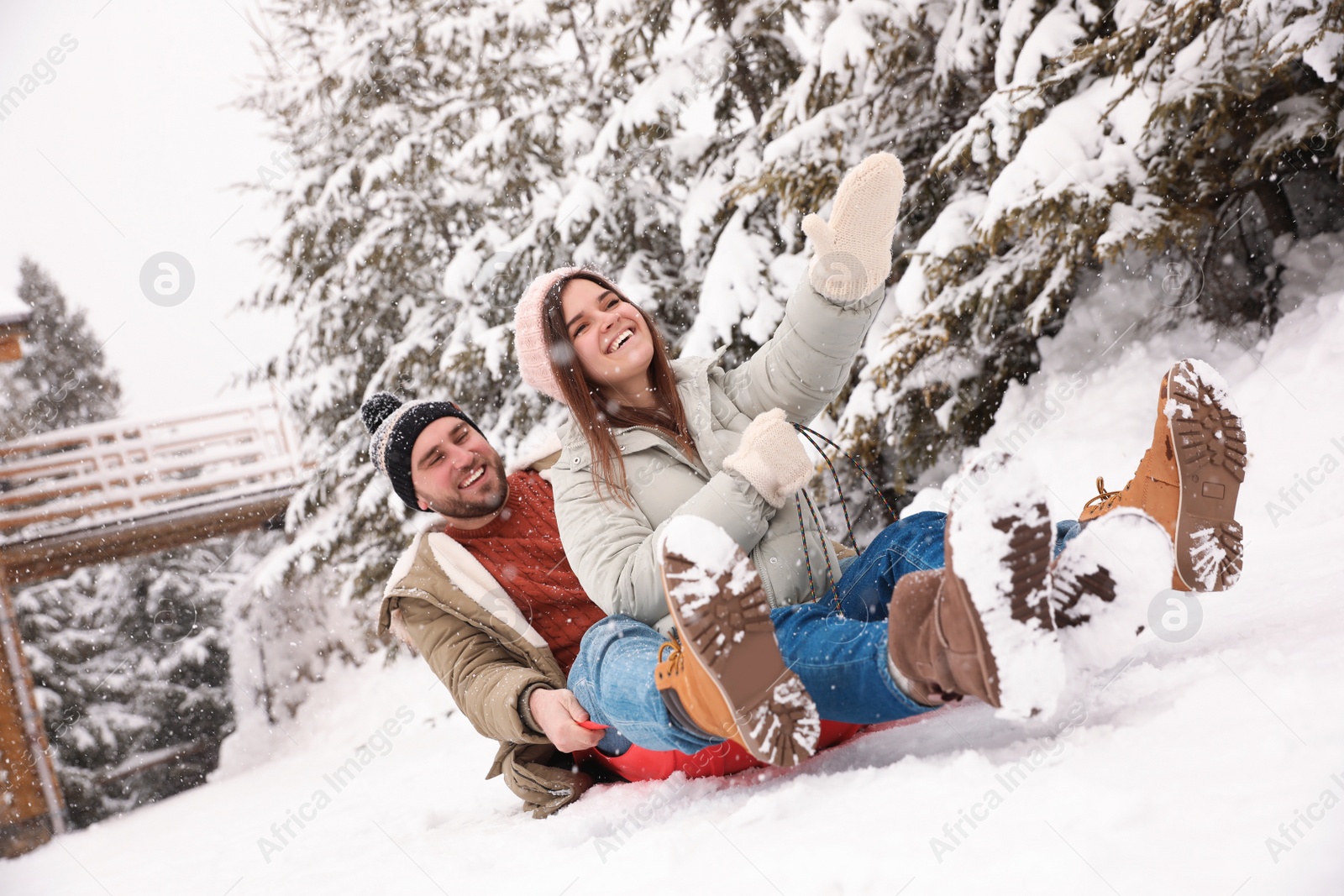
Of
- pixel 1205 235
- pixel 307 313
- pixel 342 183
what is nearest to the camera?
pixel 1205 235

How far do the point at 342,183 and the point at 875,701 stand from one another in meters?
5.62

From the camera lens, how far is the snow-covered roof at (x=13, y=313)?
268 inches

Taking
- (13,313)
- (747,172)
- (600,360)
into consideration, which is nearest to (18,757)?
(13,313)

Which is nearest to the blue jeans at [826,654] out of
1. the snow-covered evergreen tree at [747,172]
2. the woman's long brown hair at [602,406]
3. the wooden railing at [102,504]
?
the woman's long brown hair at [602,406]

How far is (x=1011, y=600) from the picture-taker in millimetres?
1023

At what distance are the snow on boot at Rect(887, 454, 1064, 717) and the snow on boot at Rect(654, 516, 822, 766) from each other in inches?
9.6

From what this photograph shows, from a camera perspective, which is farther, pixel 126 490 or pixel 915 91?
pixel 126 490

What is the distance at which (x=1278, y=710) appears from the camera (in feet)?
3.52

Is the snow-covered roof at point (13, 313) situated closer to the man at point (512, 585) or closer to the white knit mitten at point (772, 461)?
the man at point (512, 585)

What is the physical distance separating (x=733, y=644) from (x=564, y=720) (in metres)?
0.86

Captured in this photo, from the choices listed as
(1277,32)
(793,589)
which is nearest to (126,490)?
(793,589)

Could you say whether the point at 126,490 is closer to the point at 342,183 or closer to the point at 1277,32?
the point at 342,183

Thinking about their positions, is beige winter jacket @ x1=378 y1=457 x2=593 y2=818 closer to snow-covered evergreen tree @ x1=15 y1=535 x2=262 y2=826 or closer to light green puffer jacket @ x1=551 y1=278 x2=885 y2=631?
light green puffer jacket @ x1=551 y1=278 x2=885 y2=631

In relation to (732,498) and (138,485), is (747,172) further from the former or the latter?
(138,485)
